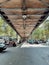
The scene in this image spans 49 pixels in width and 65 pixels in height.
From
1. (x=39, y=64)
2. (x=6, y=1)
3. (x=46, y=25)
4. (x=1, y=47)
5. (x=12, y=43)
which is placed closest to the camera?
(x=6, y=1)

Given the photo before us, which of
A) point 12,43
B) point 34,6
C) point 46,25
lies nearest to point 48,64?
point 34,6

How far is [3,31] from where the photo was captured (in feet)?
238

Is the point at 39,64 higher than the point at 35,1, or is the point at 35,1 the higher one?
the point at 35,1

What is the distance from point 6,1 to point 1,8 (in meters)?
1.69

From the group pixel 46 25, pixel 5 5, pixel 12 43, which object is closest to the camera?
pixel 5 5

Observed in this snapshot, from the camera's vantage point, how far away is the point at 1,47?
31.7m

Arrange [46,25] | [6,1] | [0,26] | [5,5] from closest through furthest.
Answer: [6,1] → [5,5] → [0,26] → [46,25]

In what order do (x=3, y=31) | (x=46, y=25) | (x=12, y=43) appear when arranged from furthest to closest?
(x=46, y=25), (x=3, y=31), (x=12, y=43)

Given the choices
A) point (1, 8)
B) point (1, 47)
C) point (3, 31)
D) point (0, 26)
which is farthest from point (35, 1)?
point (3, 31)

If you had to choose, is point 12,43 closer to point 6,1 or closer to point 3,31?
point 3,31

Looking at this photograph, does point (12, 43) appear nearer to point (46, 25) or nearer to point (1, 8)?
point (46, 25)

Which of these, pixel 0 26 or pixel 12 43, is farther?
pixel 0 26

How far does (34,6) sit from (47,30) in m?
64.2

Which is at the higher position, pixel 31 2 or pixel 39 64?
pixel 31 2
